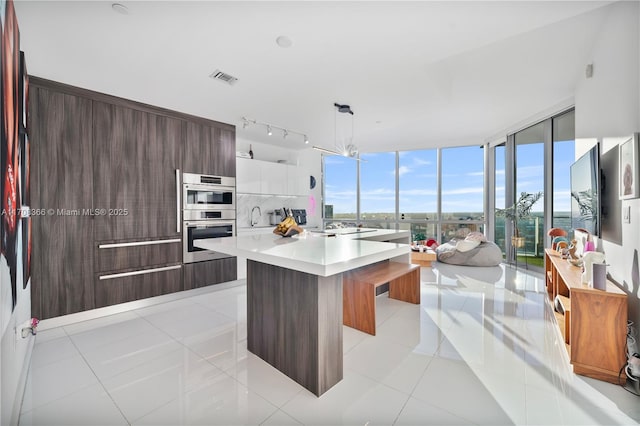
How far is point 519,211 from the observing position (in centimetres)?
462

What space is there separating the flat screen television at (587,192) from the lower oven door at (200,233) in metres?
3.99

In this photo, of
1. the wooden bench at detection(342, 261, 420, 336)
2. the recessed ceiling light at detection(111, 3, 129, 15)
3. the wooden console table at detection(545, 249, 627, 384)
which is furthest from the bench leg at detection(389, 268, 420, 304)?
the recessed ceiling light at detection(111, 3, 129, 15)

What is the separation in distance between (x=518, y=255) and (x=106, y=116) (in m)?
6.39

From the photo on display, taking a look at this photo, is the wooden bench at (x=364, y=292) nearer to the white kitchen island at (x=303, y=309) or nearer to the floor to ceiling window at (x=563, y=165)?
the white kitchen island at (x=303, y=309)

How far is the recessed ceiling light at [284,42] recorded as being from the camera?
2.17 meters

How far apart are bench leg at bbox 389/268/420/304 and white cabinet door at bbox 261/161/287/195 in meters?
2.77

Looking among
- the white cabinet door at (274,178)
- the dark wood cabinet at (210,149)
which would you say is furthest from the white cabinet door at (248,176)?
the dark wood cabinet at (210,149)

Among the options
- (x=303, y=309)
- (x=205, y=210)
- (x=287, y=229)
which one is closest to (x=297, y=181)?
(x=205, y=210)

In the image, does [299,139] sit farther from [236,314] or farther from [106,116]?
[236,314]

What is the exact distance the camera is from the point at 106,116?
3.04 meters

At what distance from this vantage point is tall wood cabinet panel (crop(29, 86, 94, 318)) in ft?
8.59

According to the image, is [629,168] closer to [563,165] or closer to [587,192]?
[587,192]

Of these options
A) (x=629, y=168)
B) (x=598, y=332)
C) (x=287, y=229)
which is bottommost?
(x=598, y=332)

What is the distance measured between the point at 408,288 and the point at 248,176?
3035mm
